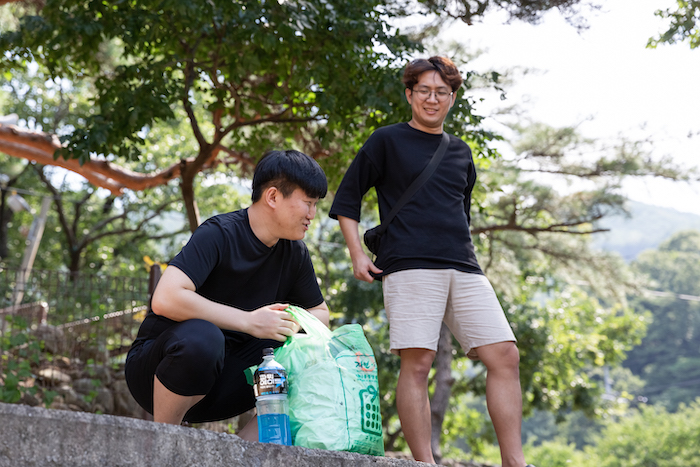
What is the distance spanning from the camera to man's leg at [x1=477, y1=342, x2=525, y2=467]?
2658mm

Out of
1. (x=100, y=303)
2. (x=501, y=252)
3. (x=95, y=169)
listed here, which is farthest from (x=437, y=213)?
(x=501, y=252)

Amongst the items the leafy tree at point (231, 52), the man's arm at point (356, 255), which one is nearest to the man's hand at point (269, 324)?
the man's arm at point (356, 255)

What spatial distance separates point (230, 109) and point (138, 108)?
1658 millimetres

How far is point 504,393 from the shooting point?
8.93 ft

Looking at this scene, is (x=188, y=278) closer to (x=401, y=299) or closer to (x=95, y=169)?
(x=401, y=299)

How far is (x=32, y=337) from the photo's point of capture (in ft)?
20.1

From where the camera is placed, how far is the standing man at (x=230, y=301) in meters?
2.15

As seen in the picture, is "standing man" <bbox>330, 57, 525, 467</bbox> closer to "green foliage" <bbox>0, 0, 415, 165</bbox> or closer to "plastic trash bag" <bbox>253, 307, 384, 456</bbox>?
"plastic trash bag" <bbox>253, 307, 384, 456</bbox>

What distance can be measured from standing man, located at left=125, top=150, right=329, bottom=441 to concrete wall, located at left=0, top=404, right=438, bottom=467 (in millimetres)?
575

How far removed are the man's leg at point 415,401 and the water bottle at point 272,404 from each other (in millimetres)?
743

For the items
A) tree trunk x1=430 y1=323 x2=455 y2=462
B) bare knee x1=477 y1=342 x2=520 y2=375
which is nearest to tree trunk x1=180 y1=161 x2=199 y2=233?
tree trunk x1=430 y1=323 x2=455 y2=462

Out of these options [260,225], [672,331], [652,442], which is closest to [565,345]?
[260,225]

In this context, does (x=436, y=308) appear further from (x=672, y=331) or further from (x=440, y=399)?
(x=672, y=331)

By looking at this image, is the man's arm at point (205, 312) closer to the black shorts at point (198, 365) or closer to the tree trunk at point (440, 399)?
the black shorts at point (198, 365)
